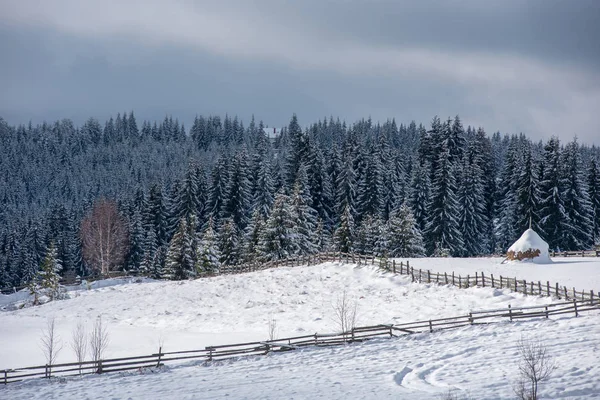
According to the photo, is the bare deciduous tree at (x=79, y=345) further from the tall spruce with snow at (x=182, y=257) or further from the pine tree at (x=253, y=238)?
the pine tree at (x=253, y=238)

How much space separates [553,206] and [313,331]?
1935 inches

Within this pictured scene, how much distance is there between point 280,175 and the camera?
10288 centimetres

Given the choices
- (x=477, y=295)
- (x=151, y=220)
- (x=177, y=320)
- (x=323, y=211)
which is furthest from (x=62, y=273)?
(x=477, y=295)

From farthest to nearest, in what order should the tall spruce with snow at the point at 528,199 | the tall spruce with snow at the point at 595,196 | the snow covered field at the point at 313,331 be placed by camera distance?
the tall spruce with snow at the point at 595,196, the tall spruce with snow at the point at 528,199, the snow covered field at the point at 313,331

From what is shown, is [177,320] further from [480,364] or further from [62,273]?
[62,273]

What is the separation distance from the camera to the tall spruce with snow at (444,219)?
76312 mm

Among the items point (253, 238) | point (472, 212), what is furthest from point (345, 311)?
point (472, 212)

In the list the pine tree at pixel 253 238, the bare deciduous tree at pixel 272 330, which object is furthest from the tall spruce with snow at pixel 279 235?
the bare deciduous tree at pixel 272 330

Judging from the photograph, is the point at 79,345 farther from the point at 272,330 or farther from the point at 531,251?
the point at 531,251

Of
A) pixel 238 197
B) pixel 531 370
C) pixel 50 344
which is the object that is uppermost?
pixel 238 197

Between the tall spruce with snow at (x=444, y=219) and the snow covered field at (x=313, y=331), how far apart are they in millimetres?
21959

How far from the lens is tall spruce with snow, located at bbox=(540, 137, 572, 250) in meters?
71.8

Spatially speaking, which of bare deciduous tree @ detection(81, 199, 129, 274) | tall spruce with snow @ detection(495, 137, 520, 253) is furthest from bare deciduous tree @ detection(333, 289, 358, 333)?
tall spruce with snow @ detection(495, 137, 520, 253)

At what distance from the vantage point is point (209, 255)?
223 ft
